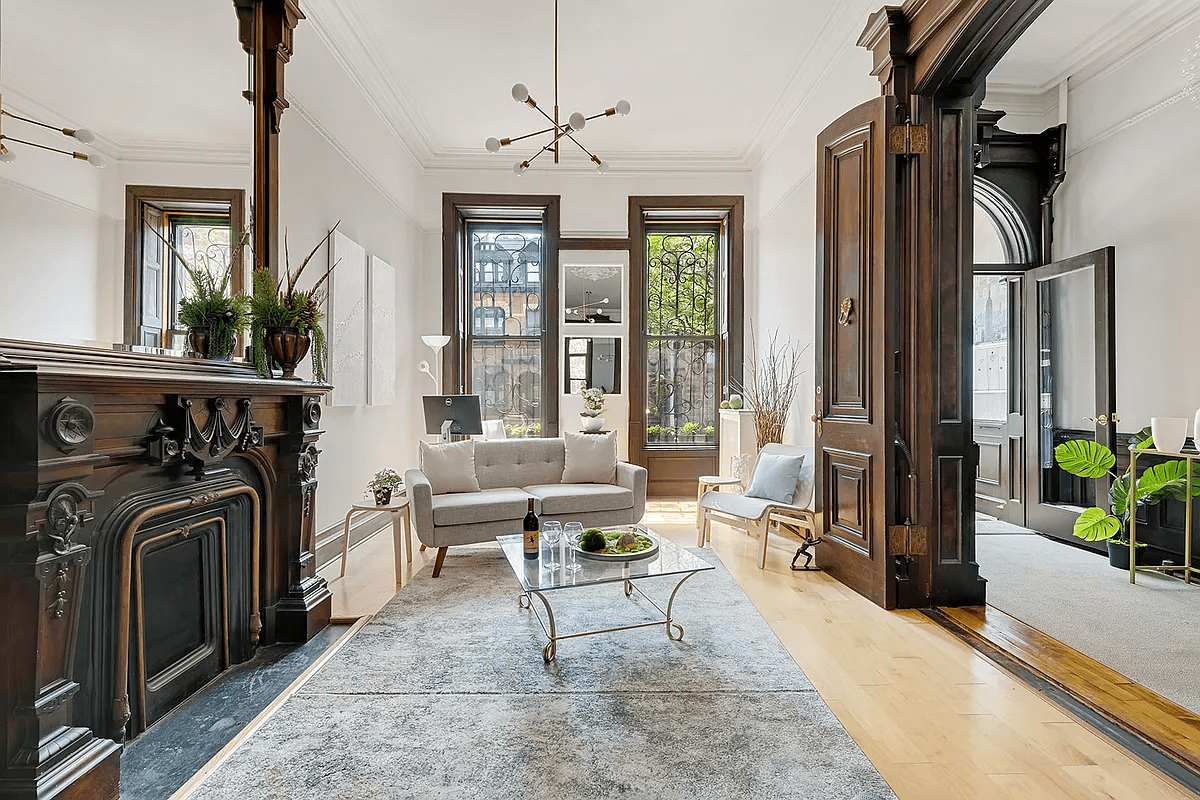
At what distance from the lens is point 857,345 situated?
12.8ft

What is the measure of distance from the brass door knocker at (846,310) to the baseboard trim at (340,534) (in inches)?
125

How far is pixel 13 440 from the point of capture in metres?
1.68

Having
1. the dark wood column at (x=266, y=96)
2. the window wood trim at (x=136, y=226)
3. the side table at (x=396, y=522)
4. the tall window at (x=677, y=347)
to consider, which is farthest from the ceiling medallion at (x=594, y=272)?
the window wood trim at (x=136, y=226)

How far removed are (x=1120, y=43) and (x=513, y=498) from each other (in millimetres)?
5179

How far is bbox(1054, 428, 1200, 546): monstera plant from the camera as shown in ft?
13.0

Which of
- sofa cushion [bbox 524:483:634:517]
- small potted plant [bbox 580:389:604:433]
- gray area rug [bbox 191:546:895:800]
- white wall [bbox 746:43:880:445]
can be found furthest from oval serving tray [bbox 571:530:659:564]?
small potted plant [bbox 580:389:604:433]

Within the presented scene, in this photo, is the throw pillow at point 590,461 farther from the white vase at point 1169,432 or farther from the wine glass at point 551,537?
the white vase at point 1169,432

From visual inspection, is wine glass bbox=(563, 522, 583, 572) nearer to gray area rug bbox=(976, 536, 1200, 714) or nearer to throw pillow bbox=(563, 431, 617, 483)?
throw pillow bbox=(563, 431, 617, 483)

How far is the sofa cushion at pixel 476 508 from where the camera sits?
4.31m

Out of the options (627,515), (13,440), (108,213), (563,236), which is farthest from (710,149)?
(13,440)

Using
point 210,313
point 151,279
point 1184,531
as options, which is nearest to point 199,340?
point 210,313

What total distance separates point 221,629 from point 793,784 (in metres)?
2.29

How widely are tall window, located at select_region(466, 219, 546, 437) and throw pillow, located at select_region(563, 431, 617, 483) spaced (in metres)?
2.08

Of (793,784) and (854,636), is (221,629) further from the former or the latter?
(854,636)
